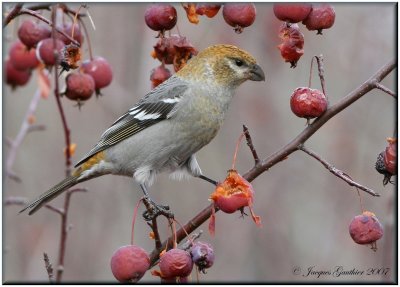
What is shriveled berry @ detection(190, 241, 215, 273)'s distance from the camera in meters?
2.93

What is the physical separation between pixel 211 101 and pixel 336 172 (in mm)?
1733

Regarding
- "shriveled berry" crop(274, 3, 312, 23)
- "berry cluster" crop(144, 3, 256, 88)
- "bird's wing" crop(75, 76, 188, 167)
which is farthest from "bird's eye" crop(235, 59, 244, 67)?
"shriveled berry" crop(274, 3, 312, 23)

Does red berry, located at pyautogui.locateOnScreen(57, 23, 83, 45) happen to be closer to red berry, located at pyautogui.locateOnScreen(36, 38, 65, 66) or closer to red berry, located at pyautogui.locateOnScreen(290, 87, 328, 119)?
red berry, located at pyautogui.locateOnScreen(36, 38, 65, 66)

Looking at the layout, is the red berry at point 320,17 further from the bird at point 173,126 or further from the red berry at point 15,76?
the red berry at point 15,76

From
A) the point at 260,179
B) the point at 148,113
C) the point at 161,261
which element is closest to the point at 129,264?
the point at 161,261

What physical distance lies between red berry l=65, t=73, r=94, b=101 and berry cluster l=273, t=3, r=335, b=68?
3.88 ft

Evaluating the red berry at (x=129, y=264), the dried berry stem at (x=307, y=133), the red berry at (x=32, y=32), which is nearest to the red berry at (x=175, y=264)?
the red berry at (x=129, y=264)

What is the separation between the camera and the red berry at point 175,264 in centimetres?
281

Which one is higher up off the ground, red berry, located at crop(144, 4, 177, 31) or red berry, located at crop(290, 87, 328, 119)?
red berry, located at crop(144, 4, 177, 31)

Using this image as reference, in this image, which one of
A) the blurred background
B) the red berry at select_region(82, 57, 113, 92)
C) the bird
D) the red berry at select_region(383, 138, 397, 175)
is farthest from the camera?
the blurred background

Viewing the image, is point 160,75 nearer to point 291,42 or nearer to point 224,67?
point 224,67

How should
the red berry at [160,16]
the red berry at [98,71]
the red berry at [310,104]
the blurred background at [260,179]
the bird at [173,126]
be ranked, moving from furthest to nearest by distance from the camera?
the blurred background at [260,179], the bird at [173,126], the red berry at [98,71], the red berry at [160,16], the red berry at [310,104]

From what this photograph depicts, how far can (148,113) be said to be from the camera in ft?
15.3

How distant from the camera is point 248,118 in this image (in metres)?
7.04
